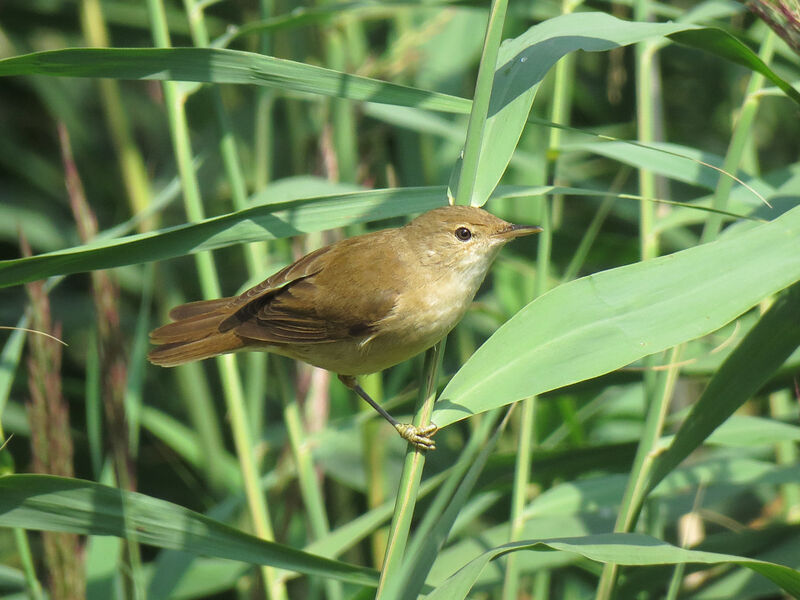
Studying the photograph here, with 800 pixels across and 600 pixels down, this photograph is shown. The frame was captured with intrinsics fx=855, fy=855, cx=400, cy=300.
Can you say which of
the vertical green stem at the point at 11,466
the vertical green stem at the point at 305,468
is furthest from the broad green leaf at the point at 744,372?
the vertical green stem at the point at 11,466

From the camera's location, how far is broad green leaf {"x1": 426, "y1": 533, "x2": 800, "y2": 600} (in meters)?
1.28

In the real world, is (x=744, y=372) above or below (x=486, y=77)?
below

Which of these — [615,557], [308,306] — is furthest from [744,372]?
[308,306]

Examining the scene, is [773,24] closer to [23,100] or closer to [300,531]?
[300,531]

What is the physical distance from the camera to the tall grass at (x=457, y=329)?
54.9 inches

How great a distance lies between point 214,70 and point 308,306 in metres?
0.72

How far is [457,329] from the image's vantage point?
3.08 m

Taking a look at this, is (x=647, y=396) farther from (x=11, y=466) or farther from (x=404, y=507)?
(x=11, y=466)

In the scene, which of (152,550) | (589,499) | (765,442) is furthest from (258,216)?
(152,550)

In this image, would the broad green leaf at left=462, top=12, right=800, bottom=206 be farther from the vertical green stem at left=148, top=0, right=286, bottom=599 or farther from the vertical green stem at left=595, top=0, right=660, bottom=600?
the vertical green stem at left=148, top=0, right=286, bottom=599

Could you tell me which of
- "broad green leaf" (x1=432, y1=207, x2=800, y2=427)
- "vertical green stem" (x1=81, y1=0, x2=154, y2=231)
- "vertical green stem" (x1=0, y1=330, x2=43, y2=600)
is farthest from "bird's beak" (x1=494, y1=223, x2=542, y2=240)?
"vertical green stem" (x1=81, y1=0, x2=154, y2=231)

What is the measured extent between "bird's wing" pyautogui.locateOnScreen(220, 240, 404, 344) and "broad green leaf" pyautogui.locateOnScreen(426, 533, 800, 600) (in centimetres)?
81

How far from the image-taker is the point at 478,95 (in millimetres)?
1392

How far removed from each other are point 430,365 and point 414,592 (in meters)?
0.46
